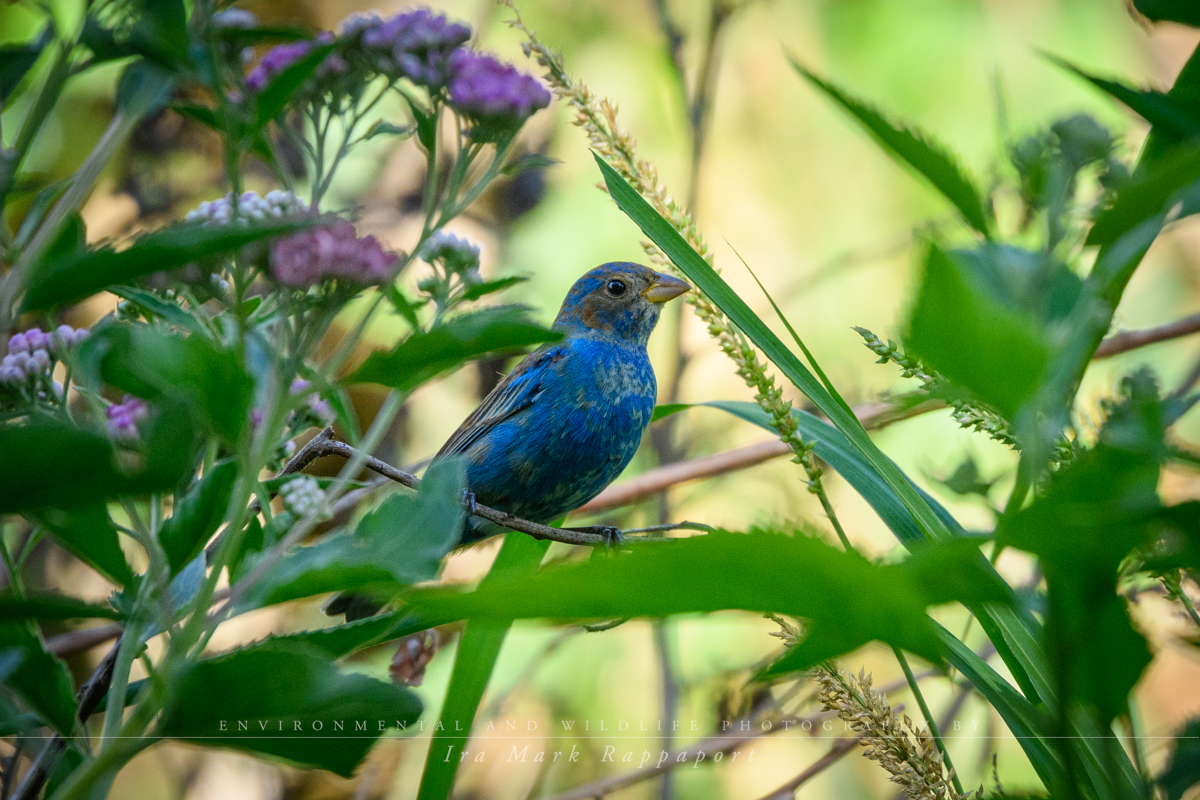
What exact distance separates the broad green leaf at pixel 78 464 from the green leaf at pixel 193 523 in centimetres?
21

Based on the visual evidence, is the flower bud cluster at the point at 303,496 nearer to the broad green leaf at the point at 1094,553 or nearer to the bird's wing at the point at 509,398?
the broad green leaf at the point at 1094,553

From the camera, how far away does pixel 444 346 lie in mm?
774

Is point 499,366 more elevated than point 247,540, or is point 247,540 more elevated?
point 499,366

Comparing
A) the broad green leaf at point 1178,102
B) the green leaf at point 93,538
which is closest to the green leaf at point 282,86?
the green leaf at point 93,538

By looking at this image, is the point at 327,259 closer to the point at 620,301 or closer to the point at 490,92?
the point at 490,92

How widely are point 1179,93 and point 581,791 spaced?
148cm

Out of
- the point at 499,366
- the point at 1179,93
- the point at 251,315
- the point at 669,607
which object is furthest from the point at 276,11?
the point at 669,607

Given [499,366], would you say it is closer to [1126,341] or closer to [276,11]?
[276,11]

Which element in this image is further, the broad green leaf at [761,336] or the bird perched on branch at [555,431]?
the bird perched on branch at [555,431]

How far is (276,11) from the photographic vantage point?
3.55 m

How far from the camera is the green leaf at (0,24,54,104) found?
0.87 metres

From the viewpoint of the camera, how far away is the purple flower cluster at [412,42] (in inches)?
48.6

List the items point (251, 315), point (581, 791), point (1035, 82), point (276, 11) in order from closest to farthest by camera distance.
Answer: point (251, 315) < point (581, 791) < point (276, 11) < point (1035, 82)

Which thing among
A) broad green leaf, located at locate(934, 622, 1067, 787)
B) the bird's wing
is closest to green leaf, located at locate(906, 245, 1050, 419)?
broad green leaf, located at locate(934, 622, 1067, 787)
